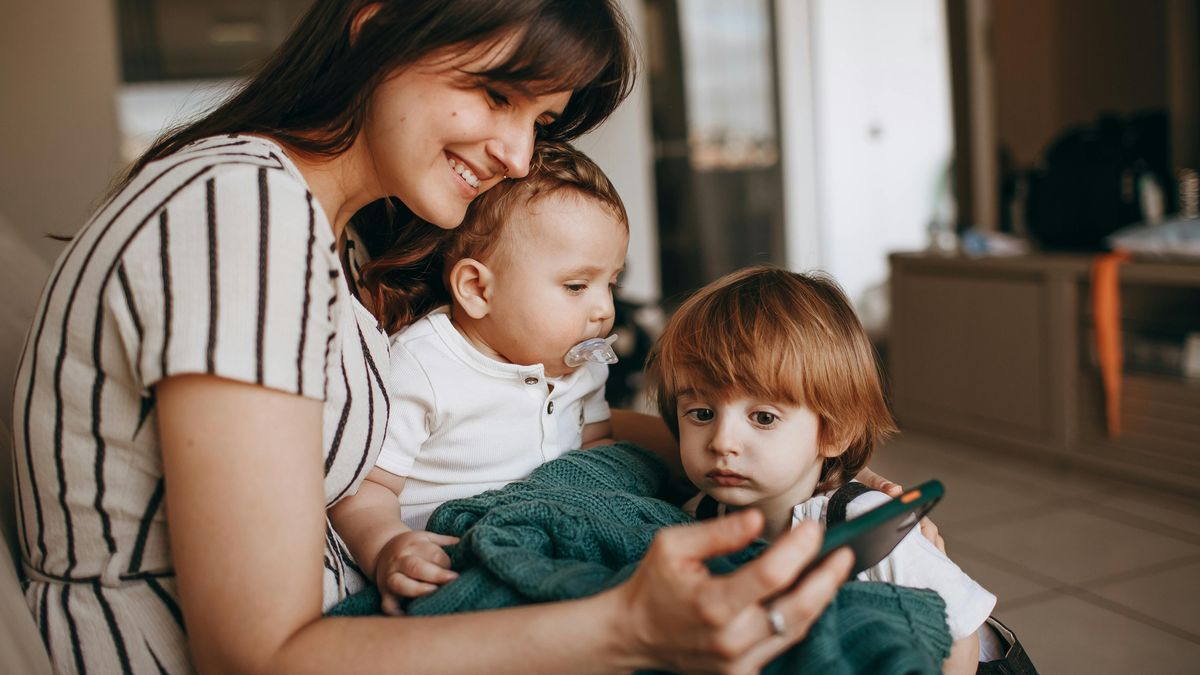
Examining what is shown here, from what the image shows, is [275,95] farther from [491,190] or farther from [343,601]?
[343,601]

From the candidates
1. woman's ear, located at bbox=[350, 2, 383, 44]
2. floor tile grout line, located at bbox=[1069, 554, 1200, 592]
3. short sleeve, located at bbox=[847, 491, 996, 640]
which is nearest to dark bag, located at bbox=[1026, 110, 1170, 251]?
floor tile grout line, located at bbox=[1069, 554, 1200, 592]

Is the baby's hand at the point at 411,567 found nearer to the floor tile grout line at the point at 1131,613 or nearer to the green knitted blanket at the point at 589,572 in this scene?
the green knitted blanket at the point at 589,572

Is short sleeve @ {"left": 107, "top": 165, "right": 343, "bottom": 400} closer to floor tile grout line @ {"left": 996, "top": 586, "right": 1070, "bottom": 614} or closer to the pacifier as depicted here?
the pacifier

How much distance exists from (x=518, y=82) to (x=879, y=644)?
61 cm

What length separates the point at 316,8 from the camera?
1.04m

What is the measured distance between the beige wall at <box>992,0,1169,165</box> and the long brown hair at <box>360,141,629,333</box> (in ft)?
9.33

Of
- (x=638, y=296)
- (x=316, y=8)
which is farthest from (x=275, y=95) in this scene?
(x=638, y=296)

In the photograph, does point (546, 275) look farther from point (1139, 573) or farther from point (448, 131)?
point (1139, 573)

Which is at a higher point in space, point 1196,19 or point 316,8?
point 1196,19

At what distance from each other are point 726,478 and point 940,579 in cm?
25

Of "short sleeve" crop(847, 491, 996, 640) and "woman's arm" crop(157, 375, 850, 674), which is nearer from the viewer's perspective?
"woman's arm" crop(157, 375, 850, 674)

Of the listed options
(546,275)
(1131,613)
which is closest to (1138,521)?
(1131,613)

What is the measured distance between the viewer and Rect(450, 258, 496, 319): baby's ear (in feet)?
4.16

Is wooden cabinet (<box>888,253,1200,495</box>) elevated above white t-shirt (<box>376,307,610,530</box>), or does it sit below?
below
